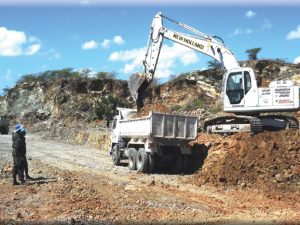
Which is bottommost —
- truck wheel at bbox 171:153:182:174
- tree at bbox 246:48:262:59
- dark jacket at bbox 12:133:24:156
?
truck wheel at bbox 171:153:182:174

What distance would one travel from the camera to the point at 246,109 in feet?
42.2

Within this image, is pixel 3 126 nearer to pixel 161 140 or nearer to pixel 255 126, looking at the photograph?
pixel 161 140

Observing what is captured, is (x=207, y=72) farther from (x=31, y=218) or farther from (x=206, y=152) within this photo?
(x=31, y=218)

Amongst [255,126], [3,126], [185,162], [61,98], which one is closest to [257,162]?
[255,126]

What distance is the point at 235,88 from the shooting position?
42.9ft

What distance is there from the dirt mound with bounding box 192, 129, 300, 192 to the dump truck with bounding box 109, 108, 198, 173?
1.22m

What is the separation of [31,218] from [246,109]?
A: 31.6 ft

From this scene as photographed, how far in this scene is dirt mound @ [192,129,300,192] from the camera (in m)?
9.49

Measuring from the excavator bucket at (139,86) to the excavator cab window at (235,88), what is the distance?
464 centimetres

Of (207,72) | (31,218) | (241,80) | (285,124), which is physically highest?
(207,72)

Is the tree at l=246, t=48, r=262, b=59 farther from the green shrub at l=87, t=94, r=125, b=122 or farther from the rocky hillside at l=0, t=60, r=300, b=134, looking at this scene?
the green shrub at l=87, t=94, r=125, b=122

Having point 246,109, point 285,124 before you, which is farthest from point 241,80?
point 285,124

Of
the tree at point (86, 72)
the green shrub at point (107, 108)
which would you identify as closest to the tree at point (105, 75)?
the tree at point (86, 72)

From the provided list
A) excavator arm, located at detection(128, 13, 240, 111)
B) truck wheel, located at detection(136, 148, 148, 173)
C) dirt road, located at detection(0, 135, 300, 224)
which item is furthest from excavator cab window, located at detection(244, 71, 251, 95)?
truck wheel, located at detection(136, 148, 148, 173)
